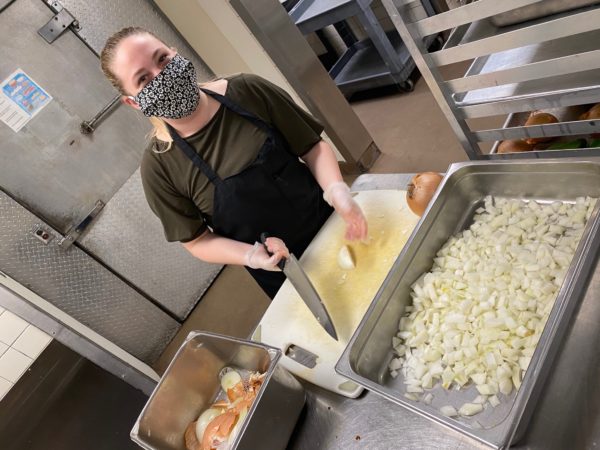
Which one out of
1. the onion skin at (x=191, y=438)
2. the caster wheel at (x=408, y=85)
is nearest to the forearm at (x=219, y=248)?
the onion skin at (x=191, y=438)

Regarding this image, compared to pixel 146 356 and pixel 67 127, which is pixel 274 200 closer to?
pixel 67 127

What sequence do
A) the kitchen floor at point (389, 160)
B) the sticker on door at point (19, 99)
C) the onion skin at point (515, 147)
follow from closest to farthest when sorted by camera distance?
the onion skin at point (515, 147) → the sticker on door at point (19, 99) → the kitchen floor at point (389, 160)

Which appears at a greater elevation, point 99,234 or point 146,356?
point 99,234

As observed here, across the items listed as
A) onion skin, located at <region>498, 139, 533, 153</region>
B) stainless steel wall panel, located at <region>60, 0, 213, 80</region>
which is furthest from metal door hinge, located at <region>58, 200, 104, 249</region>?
onion skin, located at <region>498, 139, 533, 153</region>

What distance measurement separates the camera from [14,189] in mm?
2928

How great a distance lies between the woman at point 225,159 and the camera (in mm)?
1448

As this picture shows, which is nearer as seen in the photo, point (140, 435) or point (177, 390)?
point (140, 435)

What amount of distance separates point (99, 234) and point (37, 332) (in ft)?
2.76

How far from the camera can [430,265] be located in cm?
133

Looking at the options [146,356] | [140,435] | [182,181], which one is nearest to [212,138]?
[182,181]

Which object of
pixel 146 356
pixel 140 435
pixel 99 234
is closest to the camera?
pixel 140 435

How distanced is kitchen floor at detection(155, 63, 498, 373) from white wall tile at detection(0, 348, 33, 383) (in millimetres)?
1176

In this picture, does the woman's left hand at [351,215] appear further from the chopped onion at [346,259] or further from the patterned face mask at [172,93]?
the patterned face mask at [172,93]

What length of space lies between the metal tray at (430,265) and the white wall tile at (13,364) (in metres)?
2.40
